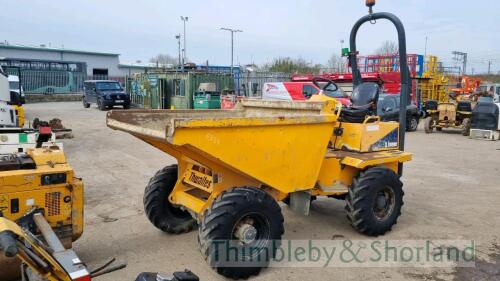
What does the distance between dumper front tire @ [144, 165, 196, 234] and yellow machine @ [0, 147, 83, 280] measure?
107cm

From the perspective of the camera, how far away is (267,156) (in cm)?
395

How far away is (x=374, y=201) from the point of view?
15.8ft

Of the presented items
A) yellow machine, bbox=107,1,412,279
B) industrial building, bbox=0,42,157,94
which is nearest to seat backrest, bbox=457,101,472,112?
yellow machine, bbox=107,1,412,279

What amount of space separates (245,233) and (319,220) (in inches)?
76.9

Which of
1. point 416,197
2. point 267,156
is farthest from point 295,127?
point 416,197

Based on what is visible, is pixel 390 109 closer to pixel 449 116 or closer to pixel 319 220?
pixel 449 116

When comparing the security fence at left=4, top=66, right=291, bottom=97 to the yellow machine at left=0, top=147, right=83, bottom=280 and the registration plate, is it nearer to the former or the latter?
the registration plate

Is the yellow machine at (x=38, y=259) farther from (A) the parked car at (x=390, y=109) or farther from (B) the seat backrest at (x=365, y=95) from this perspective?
(A) the parked car at (x=390, y=109)

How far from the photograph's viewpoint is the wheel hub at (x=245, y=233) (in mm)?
3830

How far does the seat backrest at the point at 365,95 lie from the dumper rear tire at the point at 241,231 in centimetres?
214

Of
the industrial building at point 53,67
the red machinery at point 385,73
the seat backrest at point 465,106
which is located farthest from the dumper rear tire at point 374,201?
the industrial building at point 53,67

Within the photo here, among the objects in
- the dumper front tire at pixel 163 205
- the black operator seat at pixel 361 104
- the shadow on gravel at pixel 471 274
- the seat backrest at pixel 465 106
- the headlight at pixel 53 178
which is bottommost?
the shadow on gravel at pixel 471 274

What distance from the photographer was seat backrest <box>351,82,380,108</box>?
209 inches

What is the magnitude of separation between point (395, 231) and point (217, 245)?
2497 mm
